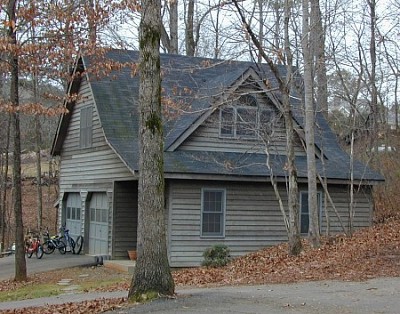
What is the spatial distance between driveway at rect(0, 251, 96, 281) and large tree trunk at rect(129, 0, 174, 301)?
1219cm

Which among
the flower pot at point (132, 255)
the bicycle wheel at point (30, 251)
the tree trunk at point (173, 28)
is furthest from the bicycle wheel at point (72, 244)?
the tree trunk at point (173, 28)

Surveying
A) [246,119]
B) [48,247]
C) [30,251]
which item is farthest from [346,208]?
[30,251]

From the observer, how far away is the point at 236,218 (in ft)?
78.8

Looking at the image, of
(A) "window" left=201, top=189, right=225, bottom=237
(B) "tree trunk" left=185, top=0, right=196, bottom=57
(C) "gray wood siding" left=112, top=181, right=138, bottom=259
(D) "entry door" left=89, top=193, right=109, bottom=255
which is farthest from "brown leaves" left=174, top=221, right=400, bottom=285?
(B) "tree trunk" left=185, top=0, right=196, bottom=57

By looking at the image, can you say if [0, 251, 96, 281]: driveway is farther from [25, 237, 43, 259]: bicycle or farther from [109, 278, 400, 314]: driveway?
A: [109, 278, 400, 314]: driveway

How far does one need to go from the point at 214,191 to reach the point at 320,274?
7.53m

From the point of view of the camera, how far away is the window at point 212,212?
77.1 ft

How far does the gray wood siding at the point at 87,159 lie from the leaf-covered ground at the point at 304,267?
3.70 m

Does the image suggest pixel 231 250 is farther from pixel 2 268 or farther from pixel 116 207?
pixel 2 268

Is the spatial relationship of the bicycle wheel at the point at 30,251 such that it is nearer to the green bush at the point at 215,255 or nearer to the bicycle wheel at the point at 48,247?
the bicycle wheel at the point at 48,247

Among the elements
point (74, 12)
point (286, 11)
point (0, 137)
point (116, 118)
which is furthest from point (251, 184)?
point (0, 137)

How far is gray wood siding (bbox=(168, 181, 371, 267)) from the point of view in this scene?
23.0 metres

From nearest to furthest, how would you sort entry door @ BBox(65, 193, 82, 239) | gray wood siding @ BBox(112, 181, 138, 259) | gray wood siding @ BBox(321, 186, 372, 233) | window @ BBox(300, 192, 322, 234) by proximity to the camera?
1. gray wood siding @ BBox(112, 181, 138, 259)
2. window @ BBox(300, 192, 322, 234)
3. gray wood siding @ BBox(321, 186, 372, 233)
4. entry door @ BBox(65, 193, 82, 239)

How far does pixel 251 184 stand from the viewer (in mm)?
24250
